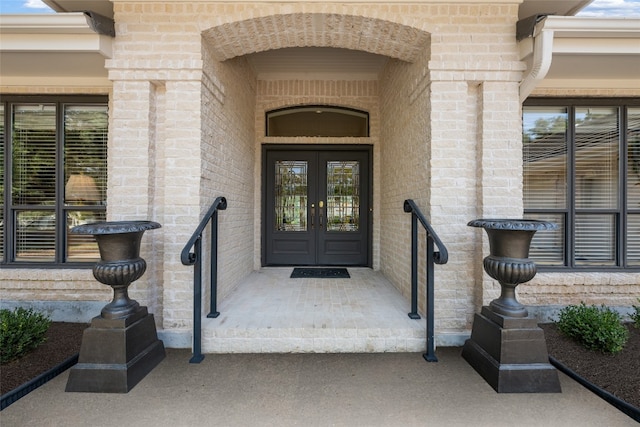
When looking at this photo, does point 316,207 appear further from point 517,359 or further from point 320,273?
point 517,359

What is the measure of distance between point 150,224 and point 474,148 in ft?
9.00

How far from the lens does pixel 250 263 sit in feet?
15.4

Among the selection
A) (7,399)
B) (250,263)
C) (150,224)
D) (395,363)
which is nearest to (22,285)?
(7,399)

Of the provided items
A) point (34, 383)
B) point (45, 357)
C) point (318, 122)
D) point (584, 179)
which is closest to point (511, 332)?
point (584, 179)

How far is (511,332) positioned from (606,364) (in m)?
0.94

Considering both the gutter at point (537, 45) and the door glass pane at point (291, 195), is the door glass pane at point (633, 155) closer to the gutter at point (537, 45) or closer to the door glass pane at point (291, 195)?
the gutter at point (537, 45)

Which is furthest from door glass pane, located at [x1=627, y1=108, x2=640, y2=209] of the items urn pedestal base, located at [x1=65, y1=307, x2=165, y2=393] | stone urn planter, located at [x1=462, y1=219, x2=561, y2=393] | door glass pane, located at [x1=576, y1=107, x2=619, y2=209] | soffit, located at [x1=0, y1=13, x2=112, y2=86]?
soffit, located at [x1=0, y1=13, x2=112, y2=86]

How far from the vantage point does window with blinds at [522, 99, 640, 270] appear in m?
3.43

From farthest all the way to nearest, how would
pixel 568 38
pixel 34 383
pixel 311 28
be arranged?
1. pixel 311 28
2. pixel 568 38
3. pixel 34 383

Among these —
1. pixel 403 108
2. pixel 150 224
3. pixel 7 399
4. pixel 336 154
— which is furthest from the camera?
pixel 336 154

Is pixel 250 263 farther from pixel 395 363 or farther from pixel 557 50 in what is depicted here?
pixel 557 50

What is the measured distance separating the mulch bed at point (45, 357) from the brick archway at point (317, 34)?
Answer: 289 centimetres

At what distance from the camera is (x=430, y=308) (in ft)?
8.36

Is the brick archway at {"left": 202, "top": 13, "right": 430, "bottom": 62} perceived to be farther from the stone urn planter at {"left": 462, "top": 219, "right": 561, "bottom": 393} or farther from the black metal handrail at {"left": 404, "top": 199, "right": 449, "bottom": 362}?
the stone urn planter at {"left": 462, "top": 219, "right": 561, "bottom": 393}
